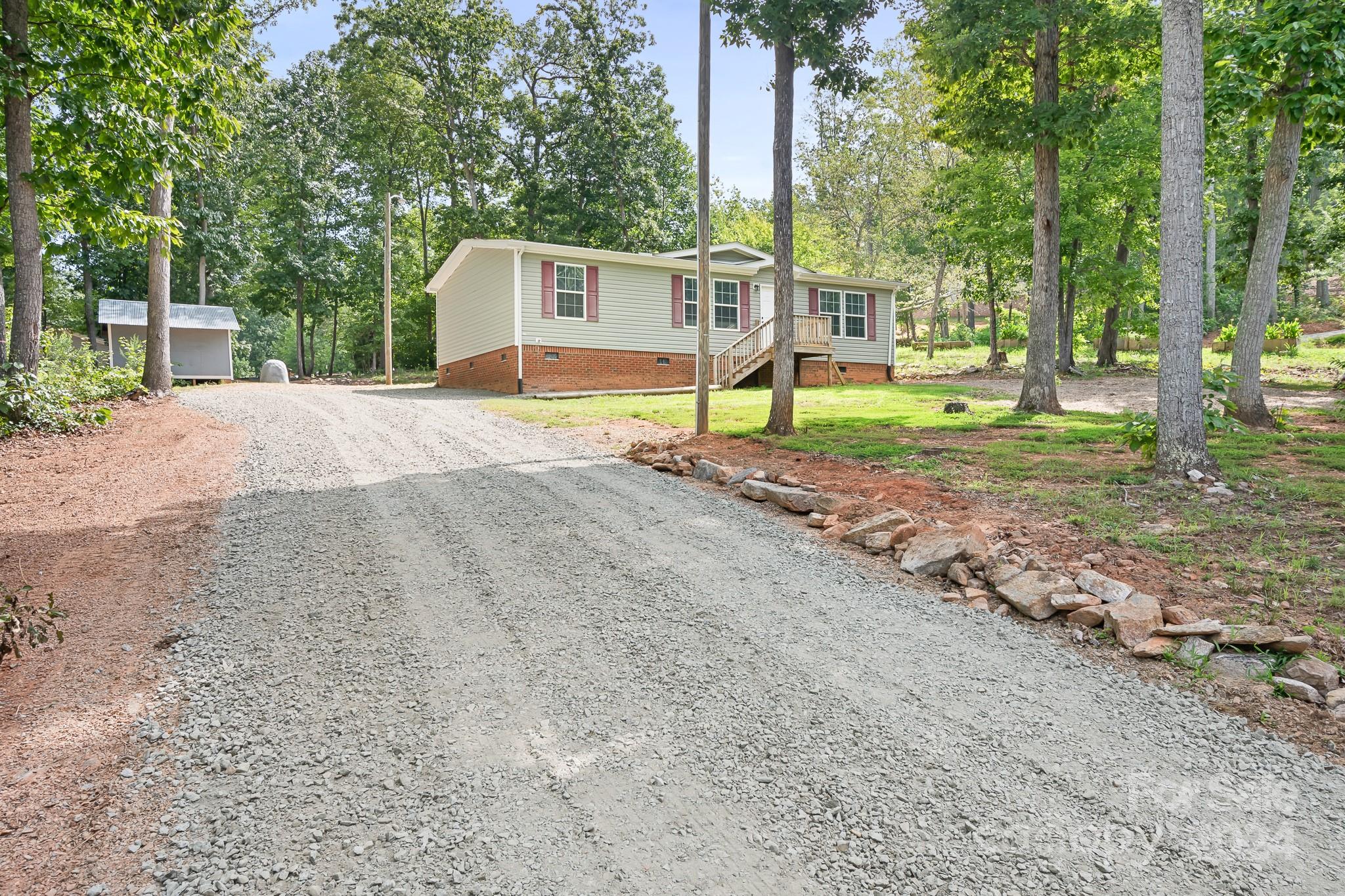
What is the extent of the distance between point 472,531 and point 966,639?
351 centimetres

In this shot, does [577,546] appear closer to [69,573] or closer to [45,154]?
[69,573]

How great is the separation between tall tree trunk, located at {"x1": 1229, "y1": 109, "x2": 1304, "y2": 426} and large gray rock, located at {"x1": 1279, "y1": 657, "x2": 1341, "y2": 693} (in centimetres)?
780

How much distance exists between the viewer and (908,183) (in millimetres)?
32594

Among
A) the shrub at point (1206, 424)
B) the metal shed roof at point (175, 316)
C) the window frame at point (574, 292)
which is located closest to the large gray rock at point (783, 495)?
the shrub at point (1206, 424)

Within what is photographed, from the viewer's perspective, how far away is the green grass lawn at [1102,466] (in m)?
4.59

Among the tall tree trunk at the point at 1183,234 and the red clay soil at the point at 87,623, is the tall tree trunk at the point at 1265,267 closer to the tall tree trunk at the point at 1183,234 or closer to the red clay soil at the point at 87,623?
the tall tree trunk at the point at 1183,234

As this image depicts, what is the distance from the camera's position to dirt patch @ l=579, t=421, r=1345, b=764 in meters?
3.00

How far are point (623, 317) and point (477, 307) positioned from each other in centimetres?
447

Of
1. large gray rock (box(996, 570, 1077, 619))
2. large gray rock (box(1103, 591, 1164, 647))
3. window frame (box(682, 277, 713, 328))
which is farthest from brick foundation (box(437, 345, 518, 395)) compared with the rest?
large gray rock (box(1103, 591, 1164, 647))

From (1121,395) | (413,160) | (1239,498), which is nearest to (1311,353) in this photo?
(1121,395)

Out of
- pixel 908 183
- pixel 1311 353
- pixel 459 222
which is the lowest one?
pixel 1311 353

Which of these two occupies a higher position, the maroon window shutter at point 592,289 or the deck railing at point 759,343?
the maroon window shutter at point 592,289

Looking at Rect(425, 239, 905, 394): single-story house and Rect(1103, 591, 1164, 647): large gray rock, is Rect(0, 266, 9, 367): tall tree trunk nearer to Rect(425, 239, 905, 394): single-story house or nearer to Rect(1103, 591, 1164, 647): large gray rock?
Rect(425, 239, 905, 394): single-story house

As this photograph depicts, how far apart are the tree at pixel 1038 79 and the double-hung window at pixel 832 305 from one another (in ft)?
29.1
